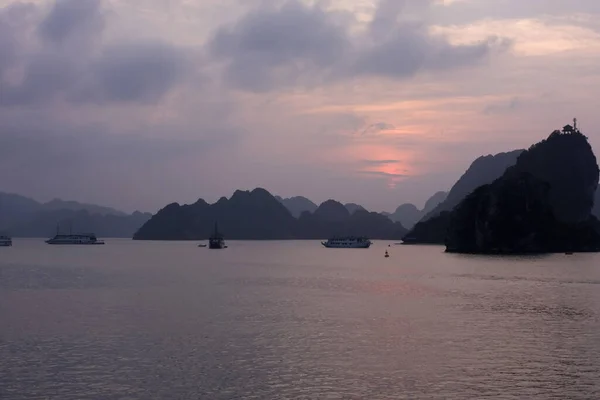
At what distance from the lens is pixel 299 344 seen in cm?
5319

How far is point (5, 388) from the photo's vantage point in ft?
127

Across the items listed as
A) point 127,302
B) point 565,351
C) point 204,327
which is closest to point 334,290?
point 127,302

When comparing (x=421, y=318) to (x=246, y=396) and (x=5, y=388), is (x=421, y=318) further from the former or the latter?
(x=5, y=388)

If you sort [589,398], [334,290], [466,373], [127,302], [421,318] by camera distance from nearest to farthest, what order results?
[589,398]
[466,373]
[421,318]
[127,302]
[334,290]

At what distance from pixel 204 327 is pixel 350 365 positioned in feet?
69.8

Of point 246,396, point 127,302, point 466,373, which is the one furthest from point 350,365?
point 127,302

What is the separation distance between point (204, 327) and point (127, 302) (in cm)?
2604

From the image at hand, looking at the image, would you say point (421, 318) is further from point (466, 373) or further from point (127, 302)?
point (127, 302)

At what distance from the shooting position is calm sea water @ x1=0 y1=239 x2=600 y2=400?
3956 cm

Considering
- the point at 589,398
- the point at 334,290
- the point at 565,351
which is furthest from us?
the point at 334,290

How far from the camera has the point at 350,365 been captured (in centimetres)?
4566

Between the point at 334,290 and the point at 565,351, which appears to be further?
the point at 334,290

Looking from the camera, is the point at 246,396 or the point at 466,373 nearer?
the point at 246,396

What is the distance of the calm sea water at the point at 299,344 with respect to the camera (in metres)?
39.6
